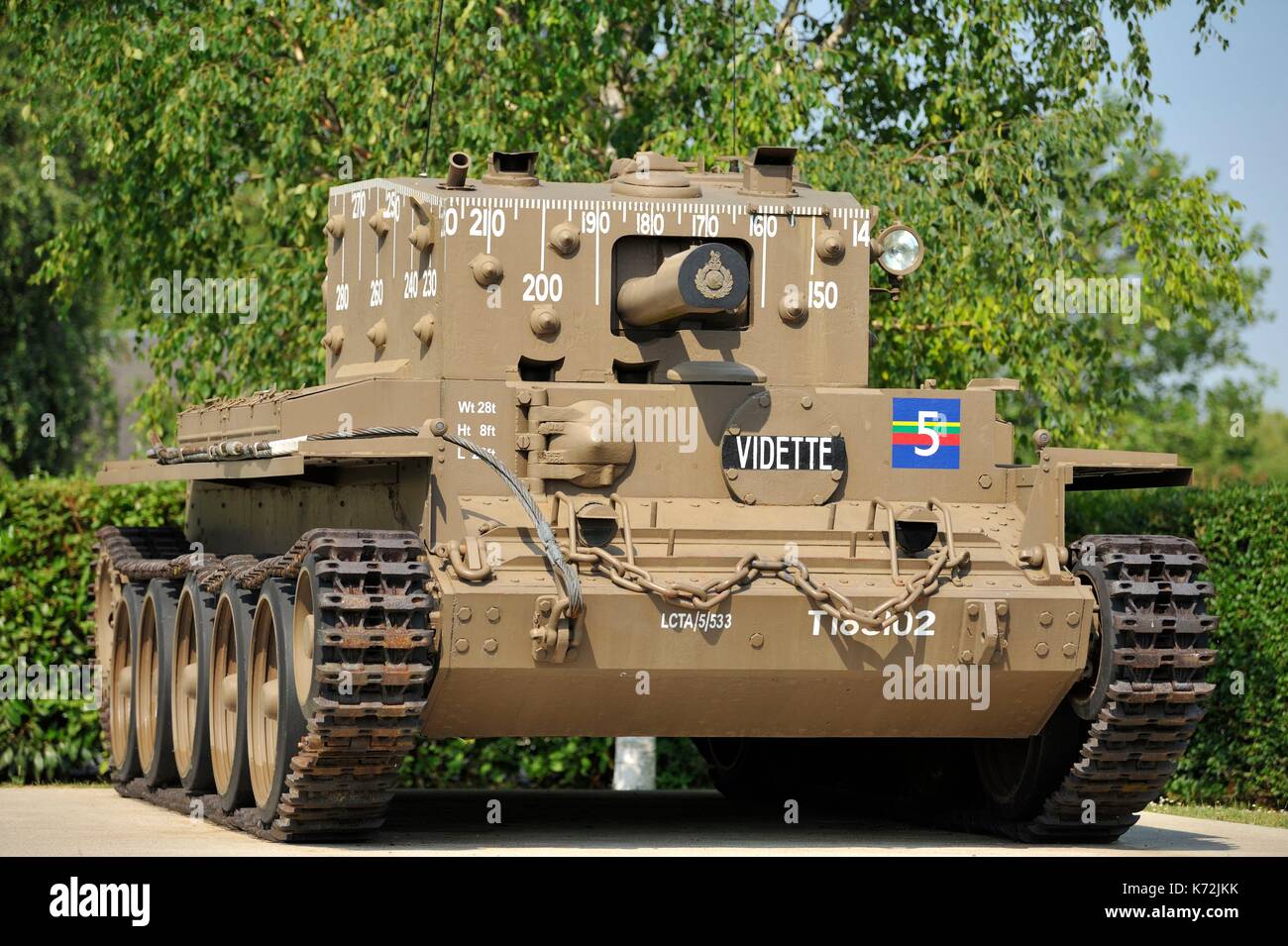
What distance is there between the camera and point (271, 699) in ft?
39.4

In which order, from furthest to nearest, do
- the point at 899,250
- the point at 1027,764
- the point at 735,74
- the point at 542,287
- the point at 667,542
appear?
1. the point at 735,74
2. the point at 899,250
3. the point at 542,287
4. the point at 1027,764
5. the point at 667,542

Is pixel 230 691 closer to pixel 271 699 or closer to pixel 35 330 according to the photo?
pixel 271 699

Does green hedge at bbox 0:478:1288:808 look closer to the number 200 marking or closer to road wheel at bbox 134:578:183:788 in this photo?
road wheel at bbox 134:578:183:788

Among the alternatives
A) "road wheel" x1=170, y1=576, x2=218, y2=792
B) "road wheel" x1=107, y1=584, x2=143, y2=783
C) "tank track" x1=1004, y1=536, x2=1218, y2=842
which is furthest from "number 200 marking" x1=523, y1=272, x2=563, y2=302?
"road wheel" x1=107, y1=584, x2=143, y2=783

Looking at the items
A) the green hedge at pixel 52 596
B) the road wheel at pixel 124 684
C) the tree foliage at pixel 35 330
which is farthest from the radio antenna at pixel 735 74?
the tree foliage at pixel 35 330

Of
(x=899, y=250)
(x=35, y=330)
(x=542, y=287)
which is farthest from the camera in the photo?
(x=35, y=330)

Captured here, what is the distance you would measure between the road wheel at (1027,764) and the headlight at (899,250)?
9.17 ft

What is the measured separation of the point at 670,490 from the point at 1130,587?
8.02 feet

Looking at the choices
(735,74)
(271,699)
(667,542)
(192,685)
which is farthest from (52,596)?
(667,542)

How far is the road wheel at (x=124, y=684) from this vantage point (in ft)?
52.5

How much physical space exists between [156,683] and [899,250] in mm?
5991

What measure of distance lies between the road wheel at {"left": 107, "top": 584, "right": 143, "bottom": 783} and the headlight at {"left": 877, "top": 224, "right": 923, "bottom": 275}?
5.96m

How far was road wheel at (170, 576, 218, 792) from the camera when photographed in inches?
548

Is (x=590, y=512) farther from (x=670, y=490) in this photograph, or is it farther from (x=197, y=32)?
(x=197, y=32)
